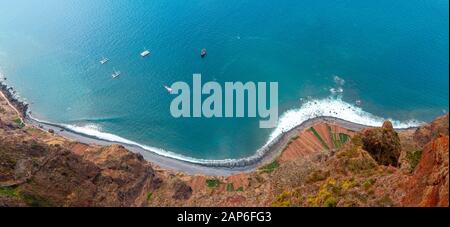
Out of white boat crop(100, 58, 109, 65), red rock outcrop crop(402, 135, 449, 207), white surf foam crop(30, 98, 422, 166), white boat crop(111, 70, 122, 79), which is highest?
white boat crop(100, 58, 109, 65)

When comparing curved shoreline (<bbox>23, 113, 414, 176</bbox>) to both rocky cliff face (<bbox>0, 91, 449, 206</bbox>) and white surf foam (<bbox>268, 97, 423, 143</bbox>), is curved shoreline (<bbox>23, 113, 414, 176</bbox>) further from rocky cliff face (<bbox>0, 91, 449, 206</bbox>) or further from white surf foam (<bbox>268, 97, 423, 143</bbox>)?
rocky cliff face (<bbox>0, 91, 449, 206</bbox>)

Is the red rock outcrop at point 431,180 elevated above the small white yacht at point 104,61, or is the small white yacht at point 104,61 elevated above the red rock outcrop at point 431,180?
the small white yacht at point 104,61

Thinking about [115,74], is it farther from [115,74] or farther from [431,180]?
[431,180]

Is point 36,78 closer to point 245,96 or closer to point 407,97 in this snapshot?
point 245,96

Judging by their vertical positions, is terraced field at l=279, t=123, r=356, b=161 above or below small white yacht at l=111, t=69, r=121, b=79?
below

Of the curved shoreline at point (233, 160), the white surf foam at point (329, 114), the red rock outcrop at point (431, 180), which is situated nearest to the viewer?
the red rock outcrop at point (431, 180)

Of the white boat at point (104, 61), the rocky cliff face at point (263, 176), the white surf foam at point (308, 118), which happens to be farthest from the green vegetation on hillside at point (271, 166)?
the white boat at point (104, 61)

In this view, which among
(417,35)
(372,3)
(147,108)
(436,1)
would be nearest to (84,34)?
(147,108)

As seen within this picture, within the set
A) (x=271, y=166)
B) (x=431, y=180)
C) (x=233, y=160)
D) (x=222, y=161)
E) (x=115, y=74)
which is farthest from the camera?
(x=115, y=74)

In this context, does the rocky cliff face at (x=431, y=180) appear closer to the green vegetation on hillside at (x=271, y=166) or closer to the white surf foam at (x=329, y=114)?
the green vegetation on hillside at (x=271, y=166)

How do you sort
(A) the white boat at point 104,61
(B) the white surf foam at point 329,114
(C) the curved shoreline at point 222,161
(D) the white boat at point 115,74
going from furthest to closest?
(A) the white boat at point 104,61
(D) the white boat at point 115,74
(B) the white surf foam at point 329,114
(C) the curved shoreline at point 222,161

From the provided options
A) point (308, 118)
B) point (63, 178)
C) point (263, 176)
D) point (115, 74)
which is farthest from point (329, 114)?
point (63, 178)

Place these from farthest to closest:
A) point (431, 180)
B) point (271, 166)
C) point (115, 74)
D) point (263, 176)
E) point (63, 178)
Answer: point (115, 74) → point (271, 166) → point (263, 176) → point (63, 178) → point (431, 180)

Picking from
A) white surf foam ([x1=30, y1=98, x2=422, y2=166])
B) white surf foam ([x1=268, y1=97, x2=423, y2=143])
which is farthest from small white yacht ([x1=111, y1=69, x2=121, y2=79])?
white surf foam ([x1=268, y1=97, x2=423, y2=143])
